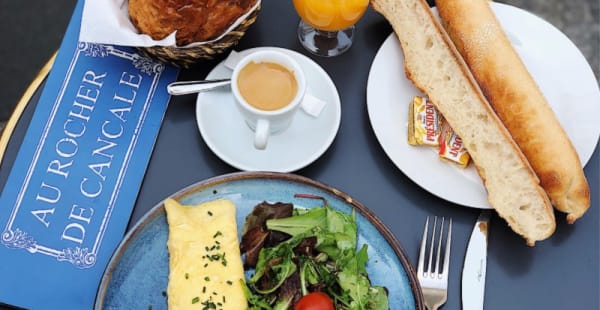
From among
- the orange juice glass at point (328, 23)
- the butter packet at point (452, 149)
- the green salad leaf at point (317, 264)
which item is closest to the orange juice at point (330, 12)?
the orange juice glass at point (328, 23)

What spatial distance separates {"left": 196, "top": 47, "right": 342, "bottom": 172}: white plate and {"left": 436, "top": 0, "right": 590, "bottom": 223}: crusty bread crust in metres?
0.28

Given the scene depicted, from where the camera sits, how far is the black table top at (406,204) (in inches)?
49.4

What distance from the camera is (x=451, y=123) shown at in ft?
4.28

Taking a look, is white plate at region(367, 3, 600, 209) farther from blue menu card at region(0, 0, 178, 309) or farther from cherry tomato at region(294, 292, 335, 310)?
blue menu card at region(0, 0, 178, 309)

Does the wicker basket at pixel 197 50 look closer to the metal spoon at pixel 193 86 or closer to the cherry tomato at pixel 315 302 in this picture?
the metal spoon at pixel 193 86

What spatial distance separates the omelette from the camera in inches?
43.0

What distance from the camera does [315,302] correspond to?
42.4 inches

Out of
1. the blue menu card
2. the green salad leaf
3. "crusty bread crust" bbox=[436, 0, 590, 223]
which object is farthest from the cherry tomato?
"crusty bread crust" bbox=[436, 0, 590, 223]

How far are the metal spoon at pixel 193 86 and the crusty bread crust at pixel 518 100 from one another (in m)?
0.47

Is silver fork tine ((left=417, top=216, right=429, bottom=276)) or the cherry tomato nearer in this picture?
the cherry tomato

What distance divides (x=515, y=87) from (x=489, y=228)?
0.90 feet

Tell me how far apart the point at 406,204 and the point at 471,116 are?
0.21 metres

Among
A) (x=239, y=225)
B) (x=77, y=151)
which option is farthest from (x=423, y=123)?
(x=77, y=151)

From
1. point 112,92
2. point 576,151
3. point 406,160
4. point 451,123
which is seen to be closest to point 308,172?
point 406,160
